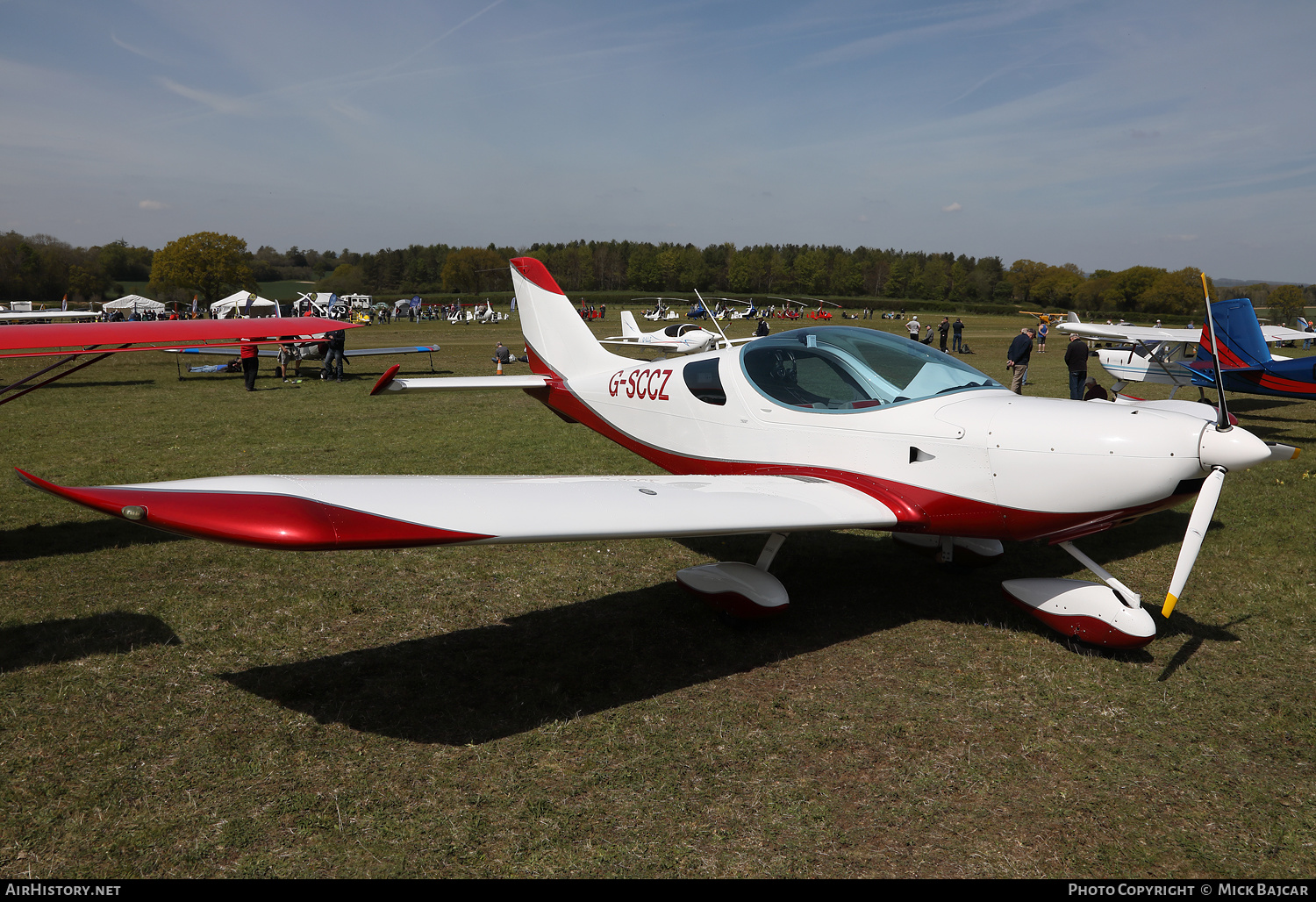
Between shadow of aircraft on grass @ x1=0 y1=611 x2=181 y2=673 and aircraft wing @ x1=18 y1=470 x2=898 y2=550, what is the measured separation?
1574mm

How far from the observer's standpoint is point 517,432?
1232 cm

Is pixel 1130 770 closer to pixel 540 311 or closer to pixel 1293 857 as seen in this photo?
pixel 1293 857

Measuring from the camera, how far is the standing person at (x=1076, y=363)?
556 inches

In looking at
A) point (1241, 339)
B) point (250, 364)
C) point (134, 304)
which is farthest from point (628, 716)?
point (134, 304)

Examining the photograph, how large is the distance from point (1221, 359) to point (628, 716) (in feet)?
46.1

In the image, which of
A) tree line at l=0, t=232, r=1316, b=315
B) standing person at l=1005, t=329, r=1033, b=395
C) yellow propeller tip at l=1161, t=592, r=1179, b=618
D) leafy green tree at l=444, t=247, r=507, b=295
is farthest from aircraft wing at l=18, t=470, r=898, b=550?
leafy green tree at l=444, t=247, r=507, b=295

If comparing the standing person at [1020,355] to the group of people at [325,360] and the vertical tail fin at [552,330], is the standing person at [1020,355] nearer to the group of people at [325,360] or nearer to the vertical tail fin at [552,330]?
the vertical tail fin at [552,330]

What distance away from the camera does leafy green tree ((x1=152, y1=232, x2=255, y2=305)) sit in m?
82.3

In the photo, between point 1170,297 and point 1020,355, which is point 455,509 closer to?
point 1020,355

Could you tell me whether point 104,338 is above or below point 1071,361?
below

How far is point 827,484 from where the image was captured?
16.2ft

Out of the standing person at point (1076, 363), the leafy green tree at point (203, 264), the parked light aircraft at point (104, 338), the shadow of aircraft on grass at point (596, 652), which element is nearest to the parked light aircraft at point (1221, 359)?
the standing person at point (1076, 363)

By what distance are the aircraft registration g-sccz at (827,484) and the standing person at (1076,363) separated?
9939 millimetres

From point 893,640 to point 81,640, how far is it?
5368 millimetres
